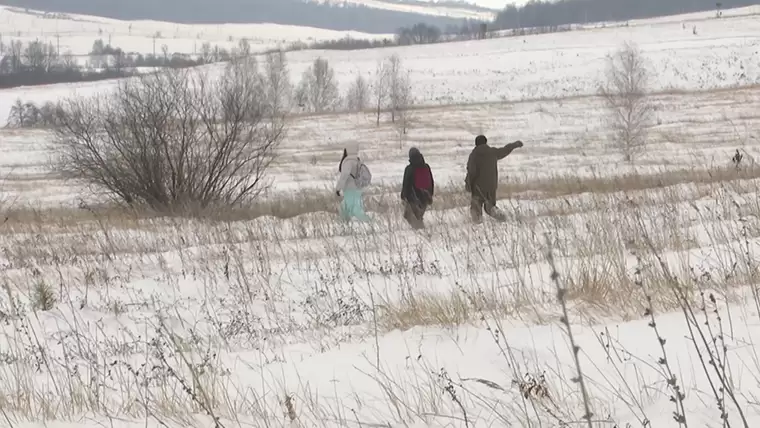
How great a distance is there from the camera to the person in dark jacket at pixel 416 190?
400 inches

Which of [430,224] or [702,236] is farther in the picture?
[430,224]

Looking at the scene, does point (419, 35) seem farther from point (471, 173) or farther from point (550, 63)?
point (471, 173)

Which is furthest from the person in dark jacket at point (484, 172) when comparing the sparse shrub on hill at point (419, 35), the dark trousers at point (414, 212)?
the sparse shrub on hill at point (419, 35)

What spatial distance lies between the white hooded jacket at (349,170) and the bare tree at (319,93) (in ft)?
187

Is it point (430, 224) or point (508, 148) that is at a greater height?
point (508, 148)

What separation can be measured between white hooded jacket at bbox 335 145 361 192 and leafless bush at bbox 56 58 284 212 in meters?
4.88

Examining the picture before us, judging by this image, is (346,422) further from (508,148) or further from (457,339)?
(508,148)

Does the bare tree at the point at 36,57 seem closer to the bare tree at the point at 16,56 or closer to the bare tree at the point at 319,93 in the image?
the bare tree at the point at 16,56

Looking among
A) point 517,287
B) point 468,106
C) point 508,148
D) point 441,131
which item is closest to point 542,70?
point 468,106

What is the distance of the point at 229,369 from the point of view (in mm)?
3842

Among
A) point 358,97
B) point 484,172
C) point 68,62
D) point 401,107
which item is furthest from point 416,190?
point 68,62

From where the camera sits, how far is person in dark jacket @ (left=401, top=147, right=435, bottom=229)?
1016cm

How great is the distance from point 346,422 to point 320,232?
614 centimetres

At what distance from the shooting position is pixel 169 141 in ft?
51.3
